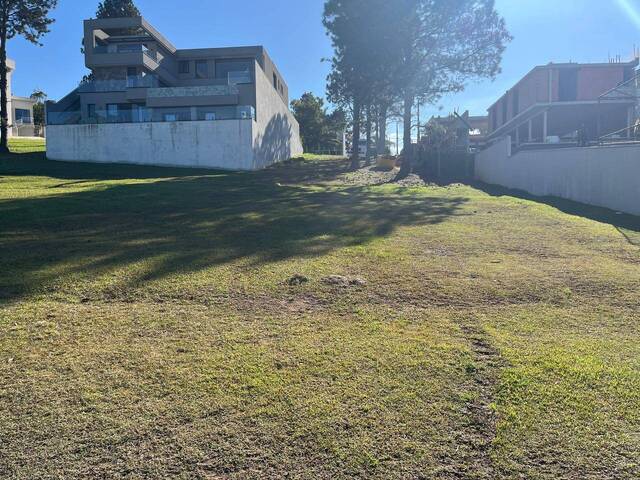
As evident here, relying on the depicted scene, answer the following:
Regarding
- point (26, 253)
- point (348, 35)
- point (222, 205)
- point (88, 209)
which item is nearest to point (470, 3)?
point (348, 35)

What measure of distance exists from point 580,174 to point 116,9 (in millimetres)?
46557

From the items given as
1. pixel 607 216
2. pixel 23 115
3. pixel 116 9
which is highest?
pixel 116 9

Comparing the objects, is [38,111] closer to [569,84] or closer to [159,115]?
[159,115]

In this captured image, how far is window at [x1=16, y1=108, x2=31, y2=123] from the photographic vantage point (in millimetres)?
56803

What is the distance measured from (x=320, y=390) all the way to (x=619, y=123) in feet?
108

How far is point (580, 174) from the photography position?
16422mm

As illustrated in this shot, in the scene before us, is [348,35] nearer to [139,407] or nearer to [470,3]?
[470,3]

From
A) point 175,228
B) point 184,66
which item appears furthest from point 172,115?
point 175,228

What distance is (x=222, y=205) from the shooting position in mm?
11984

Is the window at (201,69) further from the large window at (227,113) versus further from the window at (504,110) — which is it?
the window at (504,110)

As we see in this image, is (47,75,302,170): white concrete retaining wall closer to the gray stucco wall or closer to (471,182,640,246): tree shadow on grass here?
the gray stucco wall

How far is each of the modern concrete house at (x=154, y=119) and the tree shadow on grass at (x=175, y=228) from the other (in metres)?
14.0

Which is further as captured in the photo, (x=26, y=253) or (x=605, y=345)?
(x=26, y=253)

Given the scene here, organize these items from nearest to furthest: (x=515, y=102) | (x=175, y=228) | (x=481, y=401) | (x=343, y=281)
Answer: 1. (x=481, y=401)
2. (x=343, y=281)
3. (x=175, y=228)
4. (x=515, y=102)
